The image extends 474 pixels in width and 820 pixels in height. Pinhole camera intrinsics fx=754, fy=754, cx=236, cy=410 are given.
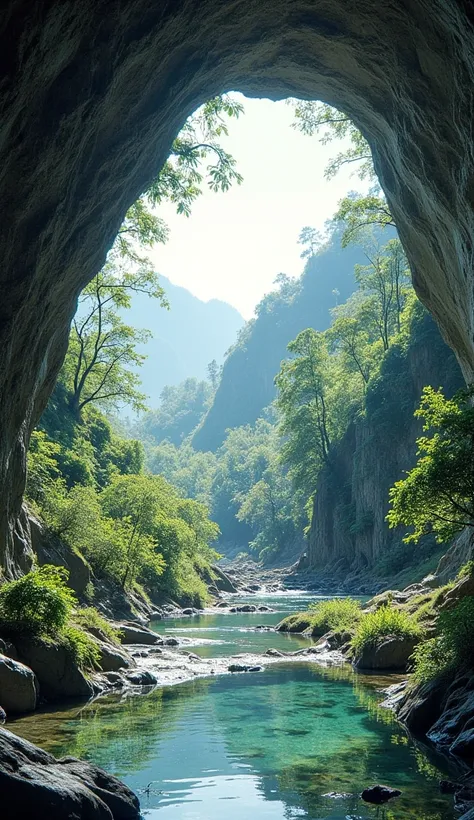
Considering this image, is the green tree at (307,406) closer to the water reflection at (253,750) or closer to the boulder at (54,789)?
the water reflection at (253,750)

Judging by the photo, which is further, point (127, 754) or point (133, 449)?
point (133, 449)

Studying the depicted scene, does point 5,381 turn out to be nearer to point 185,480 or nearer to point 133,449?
point 133,449

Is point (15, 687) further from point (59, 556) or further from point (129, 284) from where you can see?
point (129, 284)

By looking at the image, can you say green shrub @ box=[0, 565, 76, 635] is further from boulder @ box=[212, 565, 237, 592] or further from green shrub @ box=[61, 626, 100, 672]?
boulder @ box=[212, 565, 237, 592]

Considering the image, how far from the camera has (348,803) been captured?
8383mm

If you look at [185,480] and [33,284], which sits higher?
[185,480]

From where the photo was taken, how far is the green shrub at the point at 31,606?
14680mm

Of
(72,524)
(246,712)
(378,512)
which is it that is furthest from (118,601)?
(378,512)

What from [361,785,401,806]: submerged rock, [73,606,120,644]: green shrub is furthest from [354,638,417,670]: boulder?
[361,785,401,806]: submerged rock

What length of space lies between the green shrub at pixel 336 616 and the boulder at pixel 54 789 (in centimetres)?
1549

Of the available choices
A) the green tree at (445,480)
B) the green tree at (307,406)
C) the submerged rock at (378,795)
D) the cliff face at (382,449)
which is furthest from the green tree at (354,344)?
the submerged rock at (378,795)

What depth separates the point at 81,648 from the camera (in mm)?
15273

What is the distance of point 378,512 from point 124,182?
1522 inches

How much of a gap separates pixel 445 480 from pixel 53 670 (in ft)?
27.0
